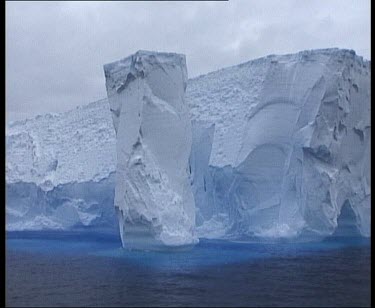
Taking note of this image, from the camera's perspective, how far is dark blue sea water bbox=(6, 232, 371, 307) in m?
7.35

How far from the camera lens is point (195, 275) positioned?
8.90 m

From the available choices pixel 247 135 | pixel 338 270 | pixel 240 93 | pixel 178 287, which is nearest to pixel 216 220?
pixel 247 135

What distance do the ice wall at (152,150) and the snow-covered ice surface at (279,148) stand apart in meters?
0.47

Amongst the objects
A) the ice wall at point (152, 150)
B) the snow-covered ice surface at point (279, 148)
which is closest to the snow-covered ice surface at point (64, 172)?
the snow-covered ice surface at point (279, 148)

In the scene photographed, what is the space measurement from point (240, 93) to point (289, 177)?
2.80 m

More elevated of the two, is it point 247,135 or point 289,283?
point 247,135

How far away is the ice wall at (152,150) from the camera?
461 inches

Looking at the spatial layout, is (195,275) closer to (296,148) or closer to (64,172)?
(296,148)

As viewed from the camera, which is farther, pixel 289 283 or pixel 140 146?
pixel 140 146

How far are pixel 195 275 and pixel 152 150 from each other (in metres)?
3.87

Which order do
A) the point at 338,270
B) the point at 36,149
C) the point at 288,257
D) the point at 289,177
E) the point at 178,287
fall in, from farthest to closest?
1. the point at 36,149
2. the point at 289,177
3. the point at 288,257
4. the point at 338,270
5. the point at 178,287

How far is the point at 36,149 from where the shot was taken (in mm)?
18406

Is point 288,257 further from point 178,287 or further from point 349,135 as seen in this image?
point 349,135

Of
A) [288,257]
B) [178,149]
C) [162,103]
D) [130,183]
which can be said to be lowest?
[288,257]
